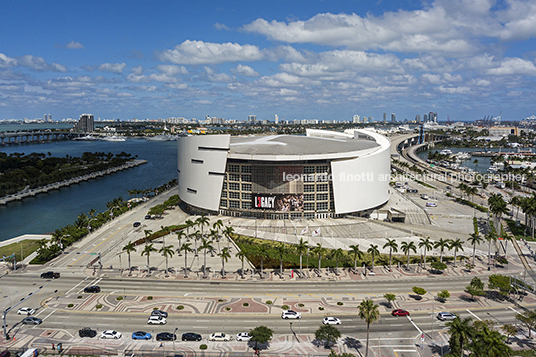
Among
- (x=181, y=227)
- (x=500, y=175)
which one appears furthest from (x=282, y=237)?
(x=500, y=175)

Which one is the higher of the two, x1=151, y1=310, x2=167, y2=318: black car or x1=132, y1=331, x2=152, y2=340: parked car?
x1=151, y1=310, x2=167, y2=318: black car

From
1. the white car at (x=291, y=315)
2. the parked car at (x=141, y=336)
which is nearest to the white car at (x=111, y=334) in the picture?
the parked car at (x=141, y=336)

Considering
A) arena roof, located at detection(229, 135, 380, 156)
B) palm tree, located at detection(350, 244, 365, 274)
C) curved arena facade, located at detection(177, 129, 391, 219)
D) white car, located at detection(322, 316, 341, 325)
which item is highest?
arena roof, located at detection(229, 135, 380, 156)

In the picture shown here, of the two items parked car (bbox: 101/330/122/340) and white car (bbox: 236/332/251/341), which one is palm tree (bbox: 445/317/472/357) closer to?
white car (bbox: 236/332/251/341)

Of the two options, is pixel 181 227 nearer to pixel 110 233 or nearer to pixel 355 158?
pixel 110 233

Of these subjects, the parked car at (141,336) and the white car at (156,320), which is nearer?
the parked car at (141,336)

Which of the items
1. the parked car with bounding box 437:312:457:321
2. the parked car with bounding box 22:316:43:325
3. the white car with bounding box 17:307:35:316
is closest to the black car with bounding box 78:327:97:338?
the parked car with bounding box 22:316:43:325

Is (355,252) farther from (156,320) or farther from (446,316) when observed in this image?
(156,320)

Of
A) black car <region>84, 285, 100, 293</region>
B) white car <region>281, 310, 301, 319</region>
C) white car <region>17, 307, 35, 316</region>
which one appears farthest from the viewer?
black car <region>84, 285, 100, 293</region>

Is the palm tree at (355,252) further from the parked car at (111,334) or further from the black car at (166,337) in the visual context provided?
the parked car at (111,334)
